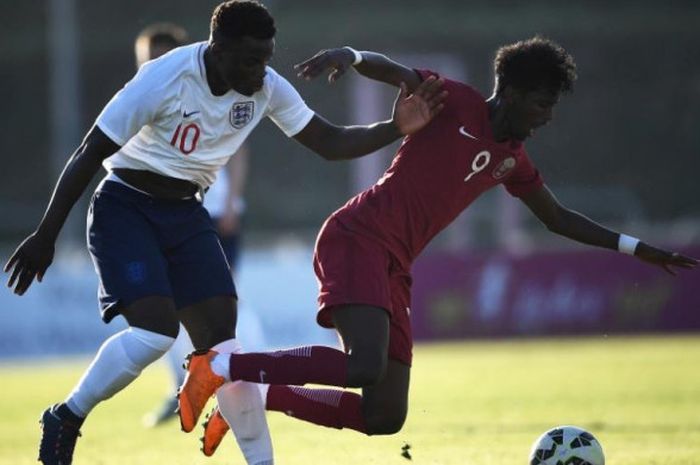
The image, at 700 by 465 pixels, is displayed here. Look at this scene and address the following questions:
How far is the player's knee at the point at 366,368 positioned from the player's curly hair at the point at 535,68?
55.3 inches

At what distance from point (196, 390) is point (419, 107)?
1.64 meters

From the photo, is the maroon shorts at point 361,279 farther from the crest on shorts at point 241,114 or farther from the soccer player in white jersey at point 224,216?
the soccer player in white jersey at point 224,216

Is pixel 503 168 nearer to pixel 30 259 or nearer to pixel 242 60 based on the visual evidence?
pixel 242 60

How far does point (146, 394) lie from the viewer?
1391cm

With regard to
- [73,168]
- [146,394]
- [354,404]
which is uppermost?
[73,168]

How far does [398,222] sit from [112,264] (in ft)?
4.33

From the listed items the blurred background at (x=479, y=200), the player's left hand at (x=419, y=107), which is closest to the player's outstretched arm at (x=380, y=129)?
the player's left hand at (x=419, y=107)

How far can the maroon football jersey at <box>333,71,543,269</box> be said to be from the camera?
653 centimetres

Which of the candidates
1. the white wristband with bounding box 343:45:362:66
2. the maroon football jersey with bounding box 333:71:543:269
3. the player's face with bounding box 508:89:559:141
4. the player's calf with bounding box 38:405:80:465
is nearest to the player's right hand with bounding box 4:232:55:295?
the player's calf with bounding box 38:405:80:465

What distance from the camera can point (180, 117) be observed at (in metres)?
6.42

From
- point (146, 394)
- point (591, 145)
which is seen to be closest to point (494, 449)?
point (146, 394)

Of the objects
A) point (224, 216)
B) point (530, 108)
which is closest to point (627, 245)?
point (530, 108)

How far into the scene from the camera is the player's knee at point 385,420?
667 cm

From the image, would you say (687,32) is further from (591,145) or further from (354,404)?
(354,404)
